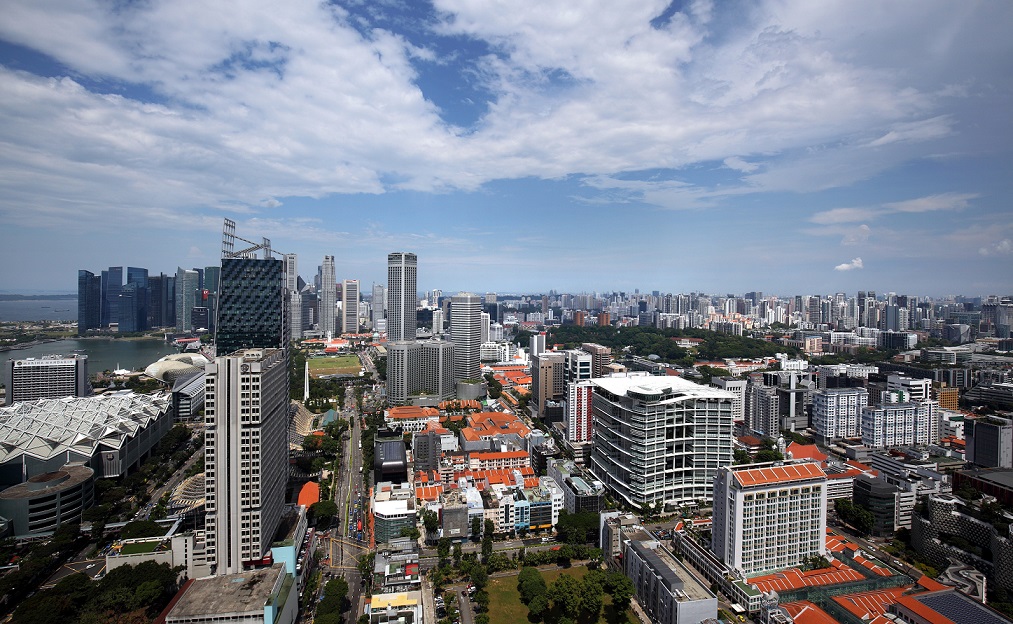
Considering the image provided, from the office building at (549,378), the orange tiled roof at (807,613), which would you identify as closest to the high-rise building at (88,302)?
the office building at (549,378)

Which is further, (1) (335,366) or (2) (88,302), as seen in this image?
(2) (88,302)

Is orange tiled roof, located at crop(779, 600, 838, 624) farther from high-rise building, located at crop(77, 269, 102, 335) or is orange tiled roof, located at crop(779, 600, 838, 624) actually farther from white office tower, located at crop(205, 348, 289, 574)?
high-rise building, located at crop(77, 269, 102, 335)

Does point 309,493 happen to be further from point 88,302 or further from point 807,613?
point 88,302

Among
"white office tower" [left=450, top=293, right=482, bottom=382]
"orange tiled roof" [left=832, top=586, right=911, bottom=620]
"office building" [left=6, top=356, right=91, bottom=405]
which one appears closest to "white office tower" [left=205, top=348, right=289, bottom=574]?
"orange tiled roof" [left=832, top=586, right=911, bottom=620]

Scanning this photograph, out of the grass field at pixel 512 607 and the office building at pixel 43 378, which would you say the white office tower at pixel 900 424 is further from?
the office building at pixel 43 378

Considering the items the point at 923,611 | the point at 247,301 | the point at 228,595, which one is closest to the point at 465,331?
the point at 247,301
